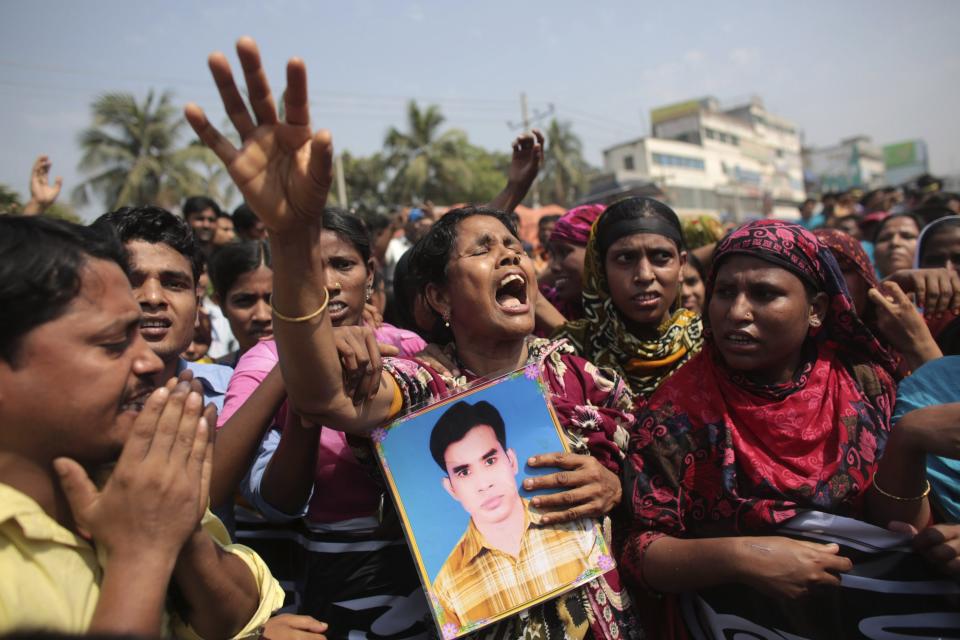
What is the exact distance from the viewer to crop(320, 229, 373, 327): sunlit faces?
2533mm

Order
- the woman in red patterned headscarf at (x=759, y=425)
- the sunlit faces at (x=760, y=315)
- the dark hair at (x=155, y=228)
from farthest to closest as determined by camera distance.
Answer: the dark hair at (x=155, y=228)
the sunlit faces at (x=760, y=315)
the woman in red patterned headscarf at (x=759, y=425)

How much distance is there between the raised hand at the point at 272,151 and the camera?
131cm

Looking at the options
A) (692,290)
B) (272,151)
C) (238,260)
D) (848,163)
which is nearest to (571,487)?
(272,151)

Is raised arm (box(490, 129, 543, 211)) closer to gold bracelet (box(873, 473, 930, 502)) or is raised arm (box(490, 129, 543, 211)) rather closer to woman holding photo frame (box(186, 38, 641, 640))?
woman holding photo frame (box(186, 38, 641, 640))

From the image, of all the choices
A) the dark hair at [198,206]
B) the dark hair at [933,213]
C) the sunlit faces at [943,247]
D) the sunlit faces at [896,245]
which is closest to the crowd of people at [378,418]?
the sunlit faces at [943,247]

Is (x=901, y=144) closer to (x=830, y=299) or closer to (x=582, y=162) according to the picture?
(x=582, y=162)

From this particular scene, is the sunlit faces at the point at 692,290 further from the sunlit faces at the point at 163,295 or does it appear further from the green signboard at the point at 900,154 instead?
the green signboard at the point at 900,154

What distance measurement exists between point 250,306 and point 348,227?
852mm

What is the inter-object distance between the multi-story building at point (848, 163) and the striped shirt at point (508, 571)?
101 meters

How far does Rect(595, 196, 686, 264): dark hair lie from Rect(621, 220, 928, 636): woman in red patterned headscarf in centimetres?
73

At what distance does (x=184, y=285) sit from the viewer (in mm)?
2396

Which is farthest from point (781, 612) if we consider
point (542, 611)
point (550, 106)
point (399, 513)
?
point (550, 106)

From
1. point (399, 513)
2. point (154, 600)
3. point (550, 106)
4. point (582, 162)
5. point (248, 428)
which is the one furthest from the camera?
point (582, 162)

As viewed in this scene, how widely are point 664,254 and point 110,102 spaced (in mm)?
31797
